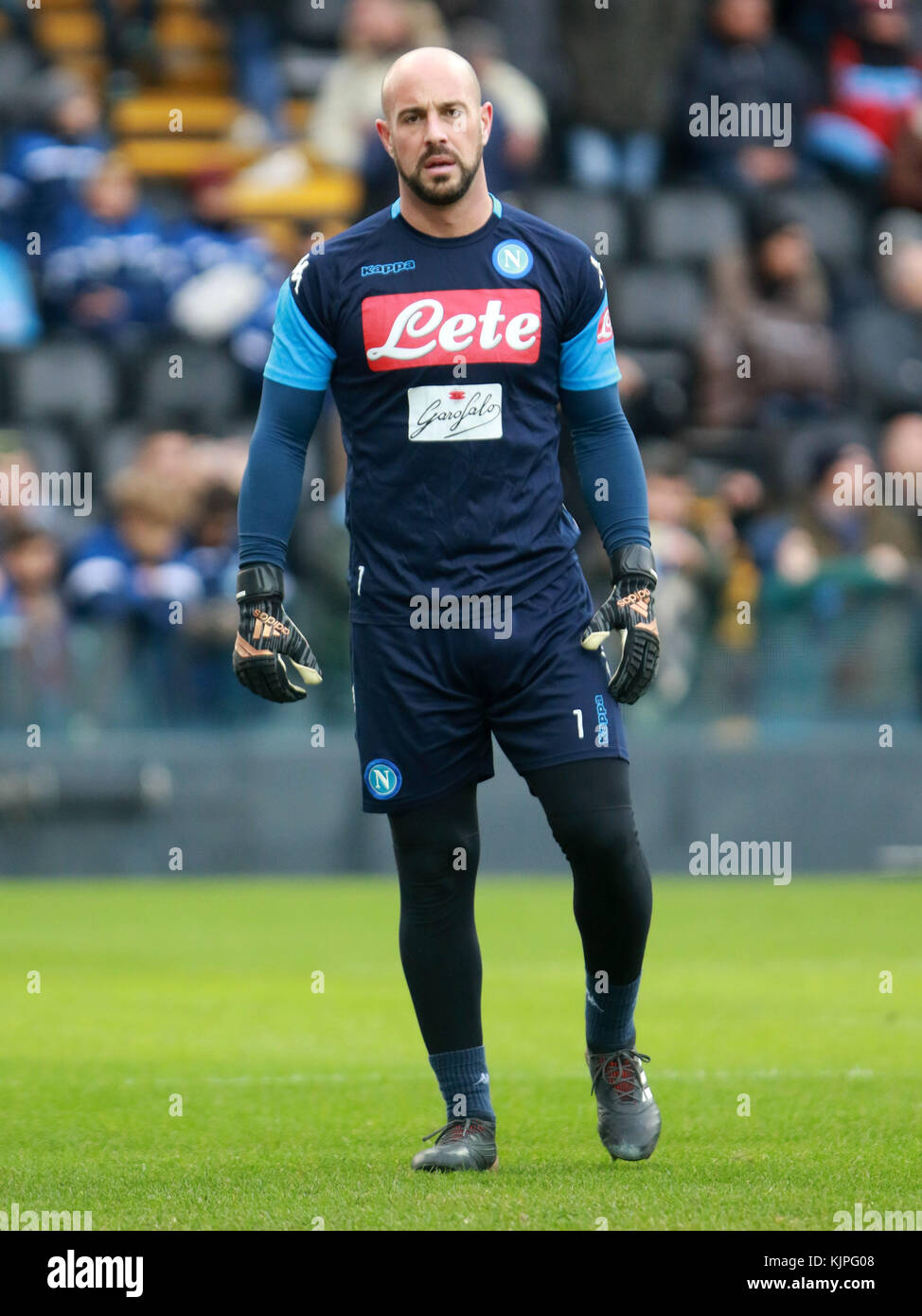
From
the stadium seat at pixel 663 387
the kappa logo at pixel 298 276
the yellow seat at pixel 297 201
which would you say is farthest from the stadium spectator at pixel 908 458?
the kappa logo at pixel 298 276

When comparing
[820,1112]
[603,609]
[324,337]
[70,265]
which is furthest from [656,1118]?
[70,265]

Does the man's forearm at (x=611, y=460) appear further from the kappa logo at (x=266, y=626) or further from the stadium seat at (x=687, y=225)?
the stadium seat at (x=687, y=225)

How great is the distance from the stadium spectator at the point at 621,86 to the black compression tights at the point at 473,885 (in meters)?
11.9

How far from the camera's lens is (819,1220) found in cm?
475

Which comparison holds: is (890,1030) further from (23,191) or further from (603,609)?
(23,191)

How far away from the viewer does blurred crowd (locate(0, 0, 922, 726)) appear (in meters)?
12.6

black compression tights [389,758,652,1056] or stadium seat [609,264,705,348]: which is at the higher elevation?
stadium seat [609,264,705,348]

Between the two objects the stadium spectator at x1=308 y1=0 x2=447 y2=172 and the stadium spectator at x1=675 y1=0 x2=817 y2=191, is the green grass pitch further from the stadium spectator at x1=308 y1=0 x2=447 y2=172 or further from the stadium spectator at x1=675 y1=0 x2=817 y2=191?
the stadium spectator at x1=675 y1=0 x2=817 y2=191

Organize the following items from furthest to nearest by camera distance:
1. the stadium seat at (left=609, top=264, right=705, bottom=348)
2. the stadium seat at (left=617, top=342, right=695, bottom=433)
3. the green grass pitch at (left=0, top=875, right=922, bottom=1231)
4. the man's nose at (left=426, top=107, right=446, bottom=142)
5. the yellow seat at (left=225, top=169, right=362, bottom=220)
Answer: the yellow seat at (left=225, top=169, right=362, bottom=220), the stadium seat at (left=609, top=264, right=705, bottom=348), the stadium seat at (left=617, top=342, right=695, bottom=433), the man's nose at (left=426, top=107, right=446, bottom=142), the green grass pitch at (left=0, top=875, right=922, bottom=1231)

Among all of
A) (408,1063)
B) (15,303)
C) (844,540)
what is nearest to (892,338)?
(844,540)

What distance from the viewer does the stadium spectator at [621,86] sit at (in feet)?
55.4

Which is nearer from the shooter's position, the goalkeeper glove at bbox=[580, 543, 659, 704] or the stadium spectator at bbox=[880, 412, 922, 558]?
the goalkeeper glove at bbox=[580, 543, 659, 704]

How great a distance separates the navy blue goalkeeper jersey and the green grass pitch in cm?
139

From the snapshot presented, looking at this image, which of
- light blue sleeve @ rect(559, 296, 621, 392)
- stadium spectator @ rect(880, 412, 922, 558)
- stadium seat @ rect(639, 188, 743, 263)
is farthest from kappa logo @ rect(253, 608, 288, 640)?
stadium seat @ rect(639, 188, 743, 263)
